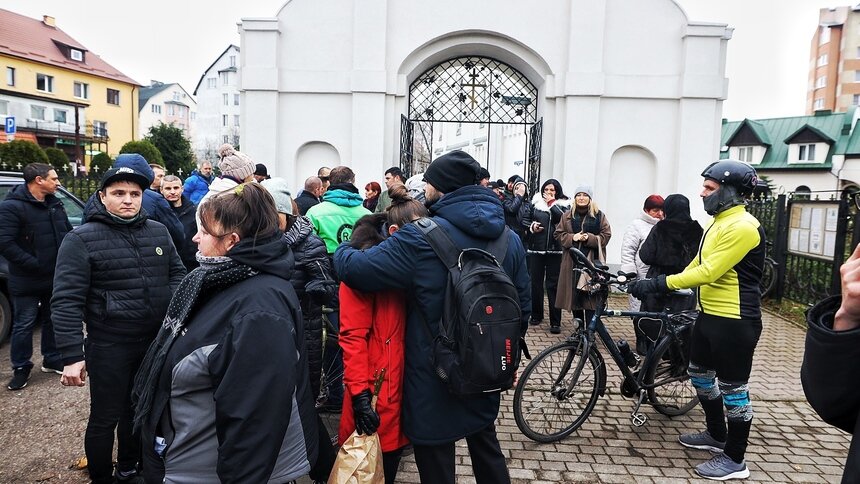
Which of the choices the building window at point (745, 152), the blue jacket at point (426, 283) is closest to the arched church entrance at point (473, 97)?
the blue jacket at point (426, 283)

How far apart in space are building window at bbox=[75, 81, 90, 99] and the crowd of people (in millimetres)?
53190

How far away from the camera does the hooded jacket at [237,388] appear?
78.7 inches

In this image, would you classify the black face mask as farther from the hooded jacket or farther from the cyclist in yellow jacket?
the hooded jacket

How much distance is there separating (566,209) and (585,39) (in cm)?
489

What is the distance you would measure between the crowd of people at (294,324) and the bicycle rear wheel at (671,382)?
49 cm

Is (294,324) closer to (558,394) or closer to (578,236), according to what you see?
(558,394)

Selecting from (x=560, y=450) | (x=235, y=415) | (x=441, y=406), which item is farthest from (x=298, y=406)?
(x=560, y=450)

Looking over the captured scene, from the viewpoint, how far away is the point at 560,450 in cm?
438

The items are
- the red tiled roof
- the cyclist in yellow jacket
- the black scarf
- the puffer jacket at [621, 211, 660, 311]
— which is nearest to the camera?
the black scarf

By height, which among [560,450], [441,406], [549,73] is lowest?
[560,450]

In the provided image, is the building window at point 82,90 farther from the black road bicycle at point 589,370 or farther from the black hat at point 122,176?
Answer: the black road bicycle at point 589,370

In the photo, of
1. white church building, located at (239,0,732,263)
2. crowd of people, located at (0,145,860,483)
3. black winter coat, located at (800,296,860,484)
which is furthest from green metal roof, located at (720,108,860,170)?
black winter coat, located at (800,296,860,484)

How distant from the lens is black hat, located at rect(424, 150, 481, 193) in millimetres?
2891

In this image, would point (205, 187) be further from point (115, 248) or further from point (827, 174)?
point (827, 174)
